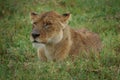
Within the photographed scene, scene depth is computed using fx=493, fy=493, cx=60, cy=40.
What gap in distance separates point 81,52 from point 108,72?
3.70 ft

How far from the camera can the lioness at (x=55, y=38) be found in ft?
23.8

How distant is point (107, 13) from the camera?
11148 mm

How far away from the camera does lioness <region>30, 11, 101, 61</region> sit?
7.26m

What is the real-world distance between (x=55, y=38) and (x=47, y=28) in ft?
0.66

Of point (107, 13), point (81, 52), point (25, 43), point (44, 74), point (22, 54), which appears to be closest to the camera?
point (44, 74)

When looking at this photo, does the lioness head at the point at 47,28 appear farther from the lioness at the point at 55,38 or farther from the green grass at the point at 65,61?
the green grass at the point at 65,61

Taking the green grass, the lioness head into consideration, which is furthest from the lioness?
the green grass

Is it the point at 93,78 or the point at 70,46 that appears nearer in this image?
the point at 93,78

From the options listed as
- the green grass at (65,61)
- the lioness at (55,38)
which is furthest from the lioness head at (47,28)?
the green grass at (65,61)

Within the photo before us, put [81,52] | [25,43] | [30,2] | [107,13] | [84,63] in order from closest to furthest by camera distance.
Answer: [84,63], [81,52], [25,43], [107,13], [30,2]

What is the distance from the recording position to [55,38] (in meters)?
7.39

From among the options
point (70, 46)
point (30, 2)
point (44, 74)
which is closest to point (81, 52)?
point (70, 46)

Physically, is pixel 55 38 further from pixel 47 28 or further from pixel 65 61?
pixel 65 61

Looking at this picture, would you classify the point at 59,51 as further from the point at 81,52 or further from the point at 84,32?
the point at 84,32
